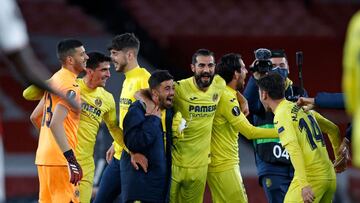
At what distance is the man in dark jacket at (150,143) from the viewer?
866 cm

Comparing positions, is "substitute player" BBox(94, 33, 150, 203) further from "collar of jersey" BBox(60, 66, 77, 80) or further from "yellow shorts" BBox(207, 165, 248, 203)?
"yellow shorts" BBox(207, 165, 248, 203)

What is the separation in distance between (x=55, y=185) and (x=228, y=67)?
2.08 meters

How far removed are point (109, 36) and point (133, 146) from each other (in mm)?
9019

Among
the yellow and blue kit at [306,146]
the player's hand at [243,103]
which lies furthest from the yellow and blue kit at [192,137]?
the yellow and blue kit at [306,146]

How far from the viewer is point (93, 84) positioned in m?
9.42

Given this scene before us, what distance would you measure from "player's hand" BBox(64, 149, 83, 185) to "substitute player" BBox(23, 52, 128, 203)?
110 cm

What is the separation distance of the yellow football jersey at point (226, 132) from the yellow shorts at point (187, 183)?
0.26 m

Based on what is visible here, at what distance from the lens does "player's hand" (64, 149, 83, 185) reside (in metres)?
8.12

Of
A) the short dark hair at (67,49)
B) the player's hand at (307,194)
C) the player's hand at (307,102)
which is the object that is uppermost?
the short dark hair at (67,49)

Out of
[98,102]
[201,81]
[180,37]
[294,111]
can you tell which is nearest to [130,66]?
[98,102]

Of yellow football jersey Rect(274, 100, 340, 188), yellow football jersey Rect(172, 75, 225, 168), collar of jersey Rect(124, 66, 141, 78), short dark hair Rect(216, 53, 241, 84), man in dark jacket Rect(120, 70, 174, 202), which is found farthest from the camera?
short dark hair Rect(216, 53, 241, 84)

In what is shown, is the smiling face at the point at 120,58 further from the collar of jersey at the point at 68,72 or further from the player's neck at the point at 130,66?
the collar of jersey at the point at 68,72

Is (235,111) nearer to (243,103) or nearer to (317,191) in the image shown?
(243,103)

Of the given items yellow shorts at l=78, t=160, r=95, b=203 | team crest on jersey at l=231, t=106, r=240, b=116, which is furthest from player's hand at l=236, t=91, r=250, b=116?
yellow shorts at l=78, t=160, r=95, b=203
